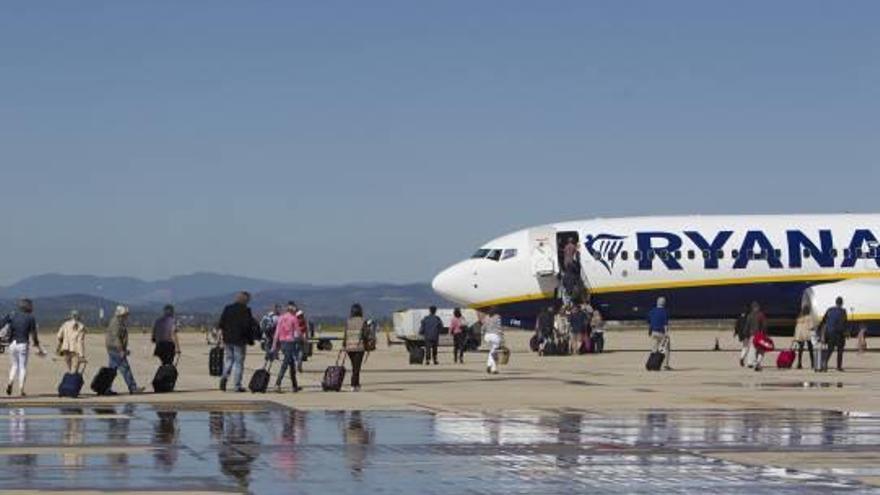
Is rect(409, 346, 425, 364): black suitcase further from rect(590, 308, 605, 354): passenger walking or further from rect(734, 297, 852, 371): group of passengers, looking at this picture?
rect(734, 297, 852, 371): group of passengers

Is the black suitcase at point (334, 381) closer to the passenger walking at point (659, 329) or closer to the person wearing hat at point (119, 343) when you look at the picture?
the person wearing hat at point (119, 343)

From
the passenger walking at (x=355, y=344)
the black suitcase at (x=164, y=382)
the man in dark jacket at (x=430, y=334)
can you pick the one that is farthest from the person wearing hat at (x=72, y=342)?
the man in dark jacket at (x=430, y=334)

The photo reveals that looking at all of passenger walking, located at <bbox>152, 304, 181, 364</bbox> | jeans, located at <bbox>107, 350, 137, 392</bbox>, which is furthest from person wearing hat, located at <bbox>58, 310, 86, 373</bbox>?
passenger walking, located at <bbox>152, 304, 181, 364</bbox>

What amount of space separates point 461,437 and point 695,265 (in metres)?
34.2

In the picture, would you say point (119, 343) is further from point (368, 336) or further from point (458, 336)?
point (458, 336)

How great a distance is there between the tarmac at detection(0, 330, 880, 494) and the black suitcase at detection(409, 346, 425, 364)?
10.8 m

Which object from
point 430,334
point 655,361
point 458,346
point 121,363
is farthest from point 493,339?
point 121,363

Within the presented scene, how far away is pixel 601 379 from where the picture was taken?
126 feet

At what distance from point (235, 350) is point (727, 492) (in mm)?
17598

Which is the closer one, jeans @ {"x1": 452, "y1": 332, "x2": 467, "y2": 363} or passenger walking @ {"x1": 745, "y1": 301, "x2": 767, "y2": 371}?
passenger walking @ {"x1": 745, "y1": 301, "x2": 767, "y2": 371}

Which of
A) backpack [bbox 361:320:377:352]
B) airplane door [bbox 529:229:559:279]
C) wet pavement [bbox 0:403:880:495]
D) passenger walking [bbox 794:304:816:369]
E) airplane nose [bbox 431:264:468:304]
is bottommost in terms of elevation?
wet pavement [bbox 0:403:880:495]

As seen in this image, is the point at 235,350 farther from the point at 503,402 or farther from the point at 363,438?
the point at 363,438

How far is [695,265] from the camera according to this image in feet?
183

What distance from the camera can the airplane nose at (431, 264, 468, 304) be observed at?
190 ft
